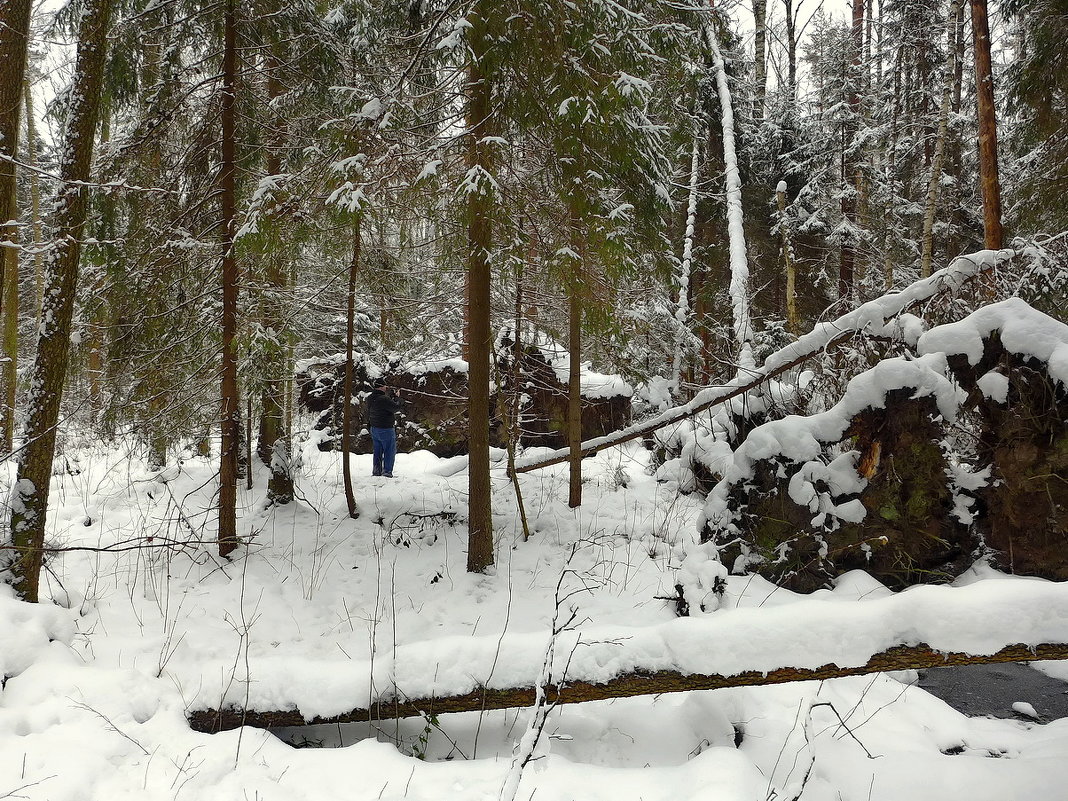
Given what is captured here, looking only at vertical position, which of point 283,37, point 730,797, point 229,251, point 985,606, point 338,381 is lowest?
point 730,797

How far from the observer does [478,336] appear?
21.0 feet

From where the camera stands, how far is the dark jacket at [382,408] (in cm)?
969

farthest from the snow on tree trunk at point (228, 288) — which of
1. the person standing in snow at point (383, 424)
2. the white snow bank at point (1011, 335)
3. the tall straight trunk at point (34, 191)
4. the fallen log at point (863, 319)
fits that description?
the tall straight trunk at point (34, 191)

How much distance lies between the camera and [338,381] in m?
11.8

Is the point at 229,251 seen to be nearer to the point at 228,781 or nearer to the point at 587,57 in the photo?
the point at 587,57

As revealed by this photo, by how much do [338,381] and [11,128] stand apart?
24.6 ft

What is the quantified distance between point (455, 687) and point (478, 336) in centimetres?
384

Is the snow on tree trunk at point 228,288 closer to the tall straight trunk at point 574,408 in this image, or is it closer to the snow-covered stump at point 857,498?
the tall straight trunk at point 574,408

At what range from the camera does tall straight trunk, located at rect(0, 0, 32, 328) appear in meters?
4.41

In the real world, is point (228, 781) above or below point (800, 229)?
below

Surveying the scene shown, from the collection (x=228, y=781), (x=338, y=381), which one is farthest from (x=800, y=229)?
(x=228, y=781)

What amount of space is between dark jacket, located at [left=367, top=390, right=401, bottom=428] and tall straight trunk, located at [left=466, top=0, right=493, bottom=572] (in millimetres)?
3597

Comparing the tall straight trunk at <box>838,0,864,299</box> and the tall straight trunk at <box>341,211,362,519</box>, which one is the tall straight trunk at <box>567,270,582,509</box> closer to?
the tall straight trunk at <box>341,211,362,519</box>

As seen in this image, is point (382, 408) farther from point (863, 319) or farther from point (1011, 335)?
point (1011, 335)
